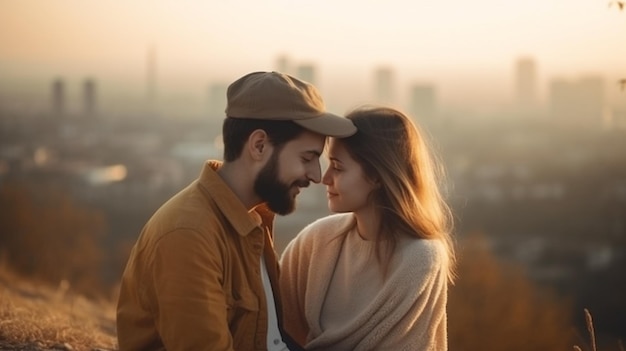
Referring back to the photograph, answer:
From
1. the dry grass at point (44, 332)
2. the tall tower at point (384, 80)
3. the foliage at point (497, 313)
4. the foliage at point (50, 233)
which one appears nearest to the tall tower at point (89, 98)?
the tall tower at point (384, 80)

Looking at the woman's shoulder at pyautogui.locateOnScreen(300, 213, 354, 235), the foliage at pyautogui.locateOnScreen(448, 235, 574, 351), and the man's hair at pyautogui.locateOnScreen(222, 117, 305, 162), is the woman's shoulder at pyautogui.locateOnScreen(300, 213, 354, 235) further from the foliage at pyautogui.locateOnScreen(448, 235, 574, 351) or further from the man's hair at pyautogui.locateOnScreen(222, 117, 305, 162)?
the foliage at pyautogui.locateOnScreen(448, 235, 574, 351)

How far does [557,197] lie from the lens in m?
57.4

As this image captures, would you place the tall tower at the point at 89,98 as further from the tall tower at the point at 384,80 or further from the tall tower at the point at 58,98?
the tall tower at the point at 384,80

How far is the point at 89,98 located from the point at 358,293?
66213 mm

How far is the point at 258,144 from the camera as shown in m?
3.35

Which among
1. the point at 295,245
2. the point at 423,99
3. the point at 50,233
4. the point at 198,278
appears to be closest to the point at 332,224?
the point at 295,245

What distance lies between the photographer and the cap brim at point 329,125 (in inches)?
131

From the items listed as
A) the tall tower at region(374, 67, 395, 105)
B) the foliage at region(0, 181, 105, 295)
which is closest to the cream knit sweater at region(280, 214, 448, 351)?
the foliage at region(0, 181, 105, 295)

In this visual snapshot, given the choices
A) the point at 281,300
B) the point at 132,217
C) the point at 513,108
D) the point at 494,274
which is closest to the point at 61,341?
the point at 281,300

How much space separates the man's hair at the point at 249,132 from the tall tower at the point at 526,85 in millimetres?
70727

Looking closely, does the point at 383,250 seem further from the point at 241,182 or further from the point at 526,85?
the point at 526,85

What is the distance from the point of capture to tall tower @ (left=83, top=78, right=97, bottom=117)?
6856cm

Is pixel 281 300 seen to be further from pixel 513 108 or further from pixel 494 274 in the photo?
pixel 513 108

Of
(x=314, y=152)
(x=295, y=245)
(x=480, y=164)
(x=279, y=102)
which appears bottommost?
(x=480, y=164)
